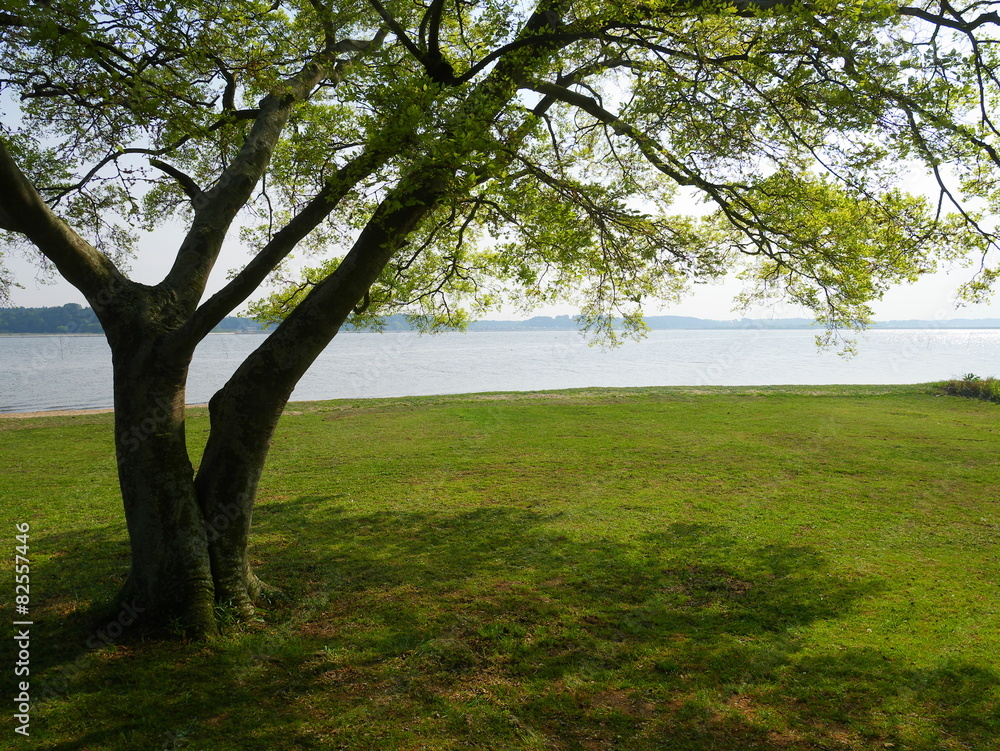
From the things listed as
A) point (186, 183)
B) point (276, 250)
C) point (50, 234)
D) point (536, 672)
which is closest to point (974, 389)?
point (536, 672)

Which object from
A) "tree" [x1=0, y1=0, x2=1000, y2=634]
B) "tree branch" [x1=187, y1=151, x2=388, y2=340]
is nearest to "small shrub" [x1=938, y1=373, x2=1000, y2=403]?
"tree" [x1=0, y1=0, x2=1000, y2=634]

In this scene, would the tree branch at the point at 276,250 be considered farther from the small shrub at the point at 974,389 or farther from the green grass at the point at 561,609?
the small shrub at the point at 974,389

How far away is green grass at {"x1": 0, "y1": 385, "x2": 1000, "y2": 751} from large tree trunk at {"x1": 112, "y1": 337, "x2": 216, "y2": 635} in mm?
401

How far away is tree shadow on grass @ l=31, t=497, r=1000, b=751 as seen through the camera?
3.86 m

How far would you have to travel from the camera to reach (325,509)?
9109 mm

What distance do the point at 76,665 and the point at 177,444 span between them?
5.95ft

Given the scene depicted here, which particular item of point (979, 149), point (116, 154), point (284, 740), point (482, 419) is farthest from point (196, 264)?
point (482, 419)

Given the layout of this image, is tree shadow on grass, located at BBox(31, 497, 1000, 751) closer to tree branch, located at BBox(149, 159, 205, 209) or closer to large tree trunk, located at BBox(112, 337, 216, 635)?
large tree trunk, located at BBox(112, 337, 216, 635)

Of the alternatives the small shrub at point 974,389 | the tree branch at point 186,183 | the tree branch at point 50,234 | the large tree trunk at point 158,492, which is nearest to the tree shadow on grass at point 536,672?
the large tree trunk at point 158,492

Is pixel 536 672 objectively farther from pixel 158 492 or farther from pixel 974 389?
pixel 974 389

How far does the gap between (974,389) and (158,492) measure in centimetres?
2586

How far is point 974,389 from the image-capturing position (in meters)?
21.3

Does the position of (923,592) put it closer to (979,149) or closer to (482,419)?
(979,149)

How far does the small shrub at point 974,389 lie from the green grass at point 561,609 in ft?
35.2
